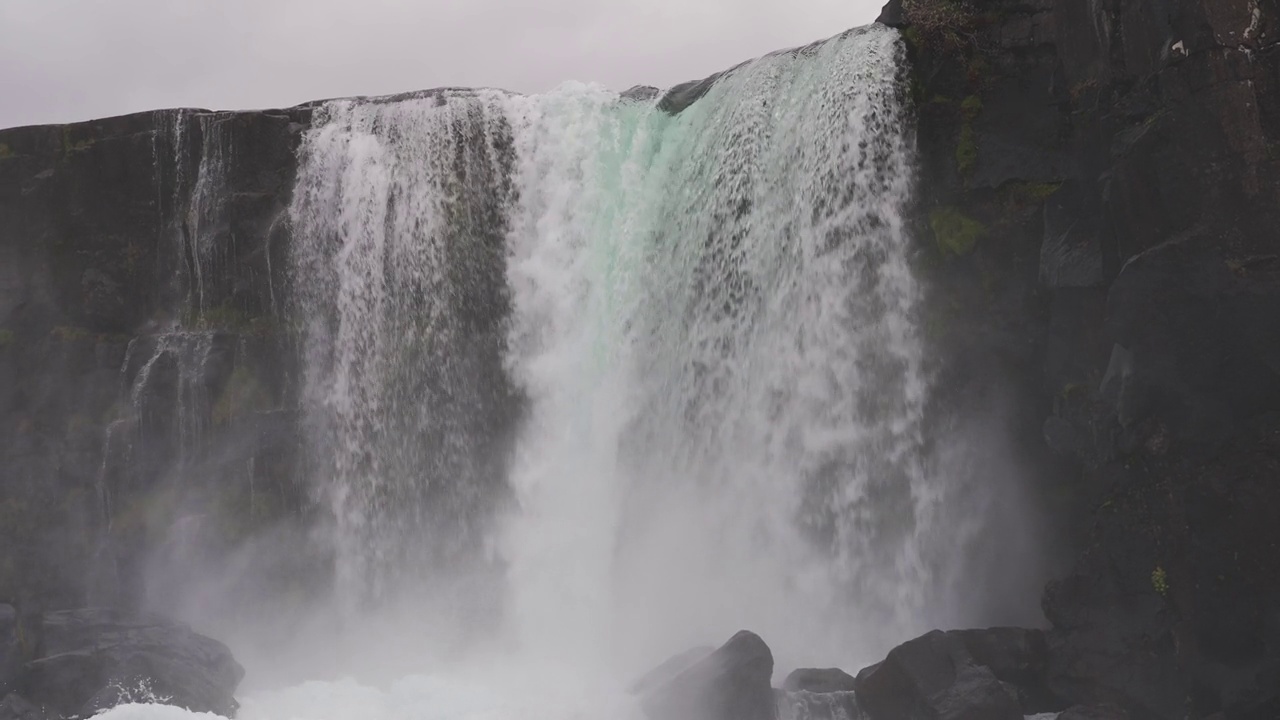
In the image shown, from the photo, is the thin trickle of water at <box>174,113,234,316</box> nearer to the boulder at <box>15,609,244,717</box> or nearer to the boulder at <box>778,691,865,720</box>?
the boulder at <box>15,609,244,717</box>

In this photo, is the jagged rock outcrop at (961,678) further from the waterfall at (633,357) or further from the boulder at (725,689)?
the waterfall at (633,357)

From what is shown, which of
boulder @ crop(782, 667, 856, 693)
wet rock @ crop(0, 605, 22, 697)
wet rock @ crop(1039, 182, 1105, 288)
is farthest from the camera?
wet rock @ crop(0, 605, 22, 697)

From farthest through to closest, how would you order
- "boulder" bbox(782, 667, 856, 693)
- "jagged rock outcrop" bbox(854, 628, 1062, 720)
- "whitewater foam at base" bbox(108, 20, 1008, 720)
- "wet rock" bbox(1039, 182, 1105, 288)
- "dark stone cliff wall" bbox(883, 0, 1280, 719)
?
"whitewater foam at base" bbox(108, 20, 1008, 720) < "wet rock" bbox(1039, 182, 1105, 288) < "boulder" bbox(782, 667, 856, 693) < "jagged rock outcrop" bbox(854, 628, 1062, 720) < "dark stone cliff wall" bbox(883, 0, 1280, 719)

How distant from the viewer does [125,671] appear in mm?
14836

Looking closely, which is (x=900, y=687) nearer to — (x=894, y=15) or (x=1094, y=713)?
(x=1094, y=713)

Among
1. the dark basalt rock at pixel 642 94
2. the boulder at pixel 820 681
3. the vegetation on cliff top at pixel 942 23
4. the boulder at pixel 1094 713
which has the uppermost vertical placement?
the dark basalt rock at pixel 642 94

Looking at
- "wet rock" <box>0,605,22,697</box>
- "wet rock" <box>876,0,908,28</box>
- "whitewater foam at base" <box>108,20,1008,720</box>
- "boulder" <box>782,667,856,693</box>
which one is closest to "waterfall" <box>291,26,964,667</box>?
"whitewater foam at base" <box>108,20,1008,720</box>

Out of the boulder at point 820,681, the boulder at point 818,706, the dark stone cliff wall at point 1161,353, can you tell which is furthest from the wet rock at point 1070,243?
the boulder at point 818,706

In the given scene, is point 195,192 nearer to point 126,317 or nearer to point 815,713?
point 126,317

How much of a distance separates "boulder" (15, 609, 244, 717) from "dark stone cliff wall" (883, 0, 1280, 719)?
1065 cm

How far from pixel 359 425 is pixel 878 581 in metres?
8.87

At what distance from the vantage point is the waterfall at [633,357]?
15.9 m

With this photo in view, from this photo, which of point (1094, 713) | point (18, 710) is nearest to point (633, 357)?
point (1094, 713)

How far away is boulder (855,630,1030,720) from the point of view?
12.3m
